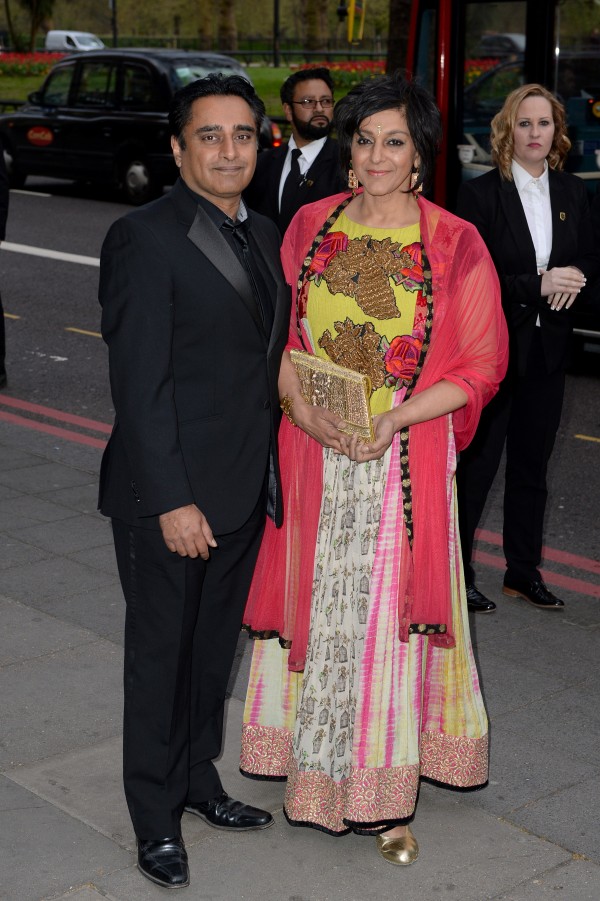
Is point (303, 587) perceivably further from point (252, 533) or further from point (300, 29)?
point (300, 29)

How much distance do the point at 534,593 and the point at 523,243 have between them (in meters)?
1.49

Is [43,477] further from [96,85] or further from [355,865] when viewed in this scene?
[96,85]

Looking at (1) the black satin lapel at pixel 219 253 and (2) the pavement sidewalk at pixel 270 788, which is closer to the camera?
(1) the black satin lapel at pixel 219 253

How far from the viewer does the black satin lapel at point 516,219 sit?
539 cm

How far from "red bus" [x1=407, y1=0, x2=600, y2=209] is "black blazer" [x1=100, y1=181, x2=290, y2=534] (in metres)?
7.87

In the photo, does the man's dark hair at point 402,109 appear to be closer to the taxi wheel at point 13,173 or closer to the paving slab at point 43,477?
the paving slab at point 43,477

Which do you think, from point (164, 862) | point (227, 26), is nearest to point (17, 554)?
point (164, 862)

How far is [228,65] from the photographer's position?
1858 centimetres

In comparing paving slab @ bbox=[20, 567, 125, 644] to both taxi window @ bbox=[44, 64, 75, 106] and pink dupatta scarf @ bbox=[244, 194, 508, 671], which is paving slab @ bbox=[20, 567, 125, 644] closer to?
pink dupatta scarf @ bbox=[244, 194, 508, 671]

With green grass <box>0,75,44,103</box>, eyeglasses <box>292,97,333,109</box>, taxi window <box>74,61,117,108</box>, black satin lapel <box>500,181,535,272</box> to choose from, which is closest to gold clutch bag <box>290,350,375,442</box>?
black satin lapel <box>500,181,535,272</box>

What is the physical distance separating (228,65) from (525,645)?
1497cm

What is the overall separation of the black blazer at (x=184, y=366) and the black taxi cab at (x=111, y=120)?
15.0m

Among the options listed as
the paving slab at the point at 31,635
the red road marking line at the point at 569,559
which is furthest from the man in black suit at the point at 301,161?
the paving slab at the point at 31,635

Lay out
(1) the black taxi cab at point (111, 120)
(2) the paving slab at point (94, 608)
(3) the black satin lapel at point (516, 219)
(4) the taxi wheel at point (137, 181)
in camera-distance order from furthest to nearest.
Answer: (4) the taxi wheel at point (137, 181) < (1) the black taxi cab at point (111, 120) < (3) the black satin lapel at point (516, 219) < (2) the paving slab at point (94, 608)
